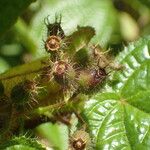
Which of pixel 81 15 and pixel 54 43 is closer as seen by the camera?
pixel 54 43

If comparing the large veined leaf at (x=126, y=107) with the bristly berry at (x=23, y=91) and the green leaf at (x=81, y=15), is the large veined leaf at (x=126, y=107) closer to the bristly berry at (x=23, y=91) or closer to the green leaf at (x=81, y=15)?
the bristly berry at (x=23, y=91)

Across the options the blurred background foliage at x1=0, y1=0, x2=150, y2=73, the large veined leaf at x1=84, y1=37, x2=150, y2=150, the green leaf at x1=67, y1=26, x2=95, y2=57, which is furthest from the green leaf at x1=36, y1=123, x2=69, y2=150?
the green leaf at x1=67, y1=26, x2=95, y2=57

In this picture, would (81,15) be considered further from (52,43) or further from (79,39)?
(52,43)

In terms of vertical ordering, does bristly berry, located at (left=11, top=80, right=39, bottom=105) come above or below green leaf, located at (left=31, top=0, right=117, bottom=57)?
below

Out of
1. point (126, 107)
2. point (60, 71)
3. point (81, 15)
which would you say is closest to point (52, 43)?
point (60, 71)

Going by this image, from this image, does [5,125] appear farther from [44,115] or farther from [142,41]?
[142,41]

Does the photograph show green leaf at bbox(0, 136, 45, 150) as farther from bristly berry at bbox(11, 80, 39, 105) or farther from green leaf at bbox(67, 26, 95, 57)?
green leaf at bbox(67, 26, 95, 57)
